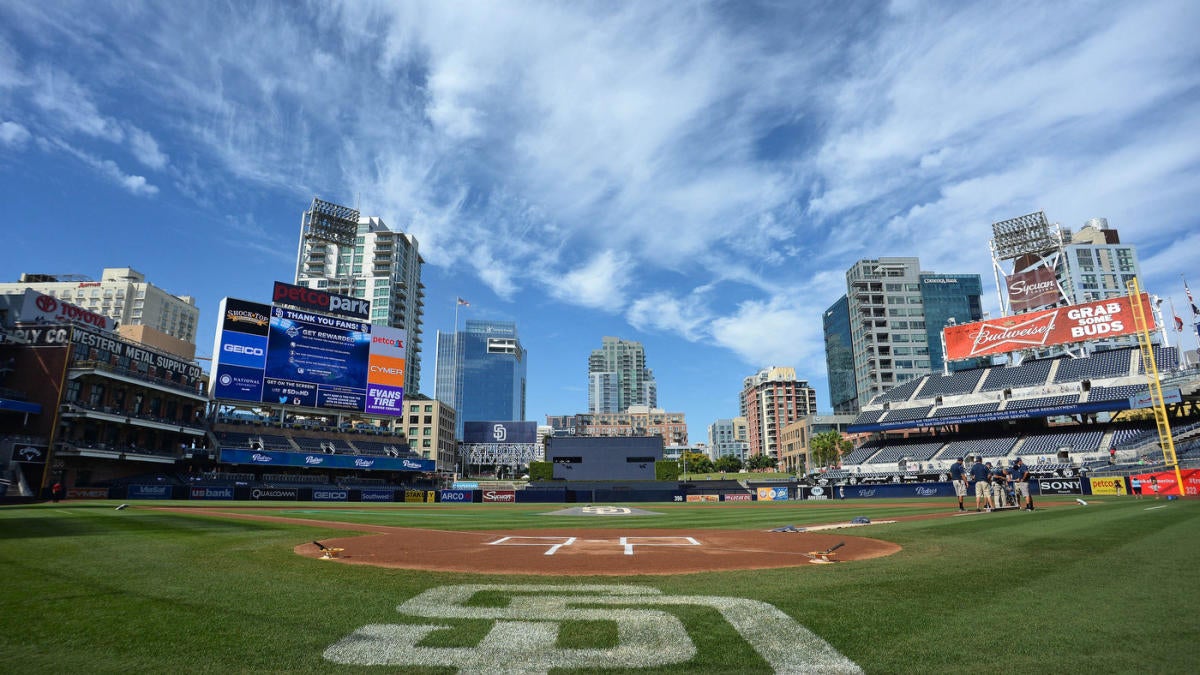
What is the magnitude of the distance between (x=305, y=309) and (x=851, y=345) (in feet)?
376

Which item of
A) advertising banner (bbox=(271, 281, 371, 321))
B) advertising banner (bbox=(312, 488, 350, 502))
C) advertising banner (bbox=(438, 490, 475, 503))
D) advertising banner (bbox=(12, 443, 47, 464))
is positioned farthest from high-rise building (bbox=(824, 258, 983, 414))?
advertising banner (bbox=(12, 443, 47, 464))

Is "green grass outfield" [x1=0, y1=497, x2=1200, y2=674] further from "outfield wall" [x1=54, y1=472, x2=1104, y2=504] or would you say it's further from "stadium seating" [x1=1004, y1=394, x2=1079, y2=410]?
"stadium seating" [x1=1004, y1=394, x2=1079, y2=410]

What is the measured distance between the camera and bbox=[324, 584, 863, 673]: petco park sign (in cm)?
518

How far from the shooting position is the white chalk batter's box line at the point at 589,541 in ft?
53.4

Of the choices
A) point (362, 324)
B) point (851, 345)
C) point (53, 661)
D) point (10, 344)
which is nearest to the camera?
point (53, 661)

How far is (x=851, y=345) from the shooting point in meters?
137

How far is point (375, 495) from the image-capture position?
176 feet

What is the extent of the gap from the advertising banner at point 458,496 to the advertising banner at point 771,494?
26975 mm

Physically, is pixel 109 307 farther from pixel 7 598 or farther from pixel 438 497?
pixel 7 598

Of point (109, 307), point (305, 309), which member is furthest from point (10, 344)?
point (109, 307)

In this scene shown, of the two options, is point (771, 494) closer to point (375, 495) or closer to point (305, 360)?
point (375, 495)

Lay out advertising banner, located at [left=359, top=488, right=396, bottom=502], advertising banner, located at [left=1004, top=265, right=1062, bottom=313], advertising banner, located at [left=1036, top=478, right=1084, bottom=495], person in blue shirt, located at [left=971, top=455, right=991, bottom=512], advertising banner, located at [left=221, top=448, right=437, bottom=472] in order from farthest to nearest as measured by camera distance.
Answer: advertising banner, located at [left=1004, top=265, right=1062, bottom=313], advertising banner, located at [left=221, top=448, right=437, bottom=472], advertising banner, located at [left=359, top=488, right=396, bottom=502], advertising banner, located at [left=1036, top=478, right=1084, bottom=495], person in blue shirt, located at [left=971, top=455, right=991, bottom=512]

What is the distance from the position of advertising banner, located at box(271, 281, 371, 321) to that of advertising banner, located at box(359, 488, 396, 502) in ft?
84.8

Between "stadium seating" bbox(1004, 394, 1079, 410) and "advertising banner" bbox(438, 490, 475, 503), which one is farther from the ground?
"stadium seating" bbox(1004, 394, 1079, 410)
